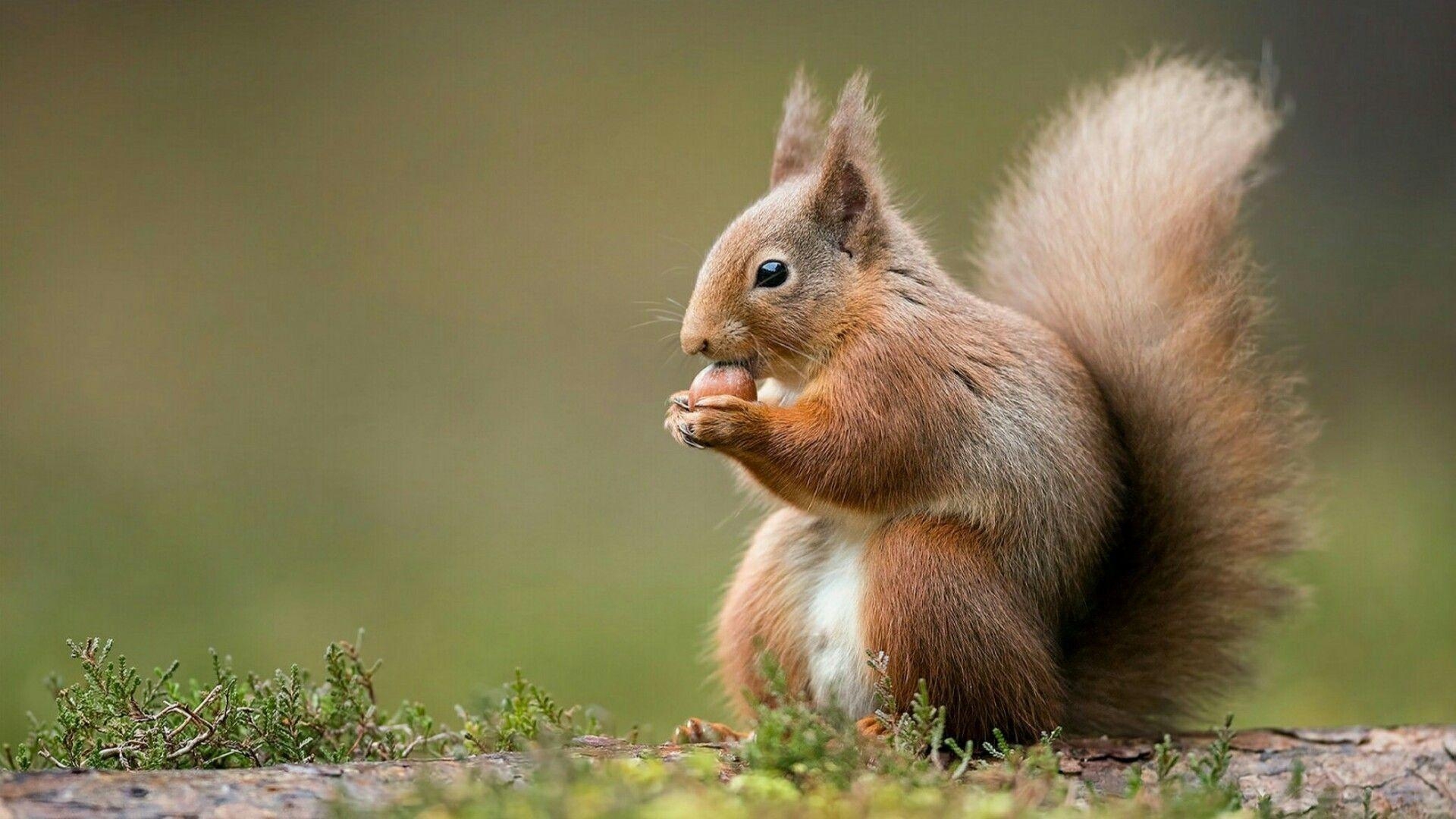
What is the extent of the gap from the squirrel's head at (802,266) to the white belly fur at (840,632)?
327 mm

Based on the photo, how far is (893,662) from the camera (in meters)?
2.04

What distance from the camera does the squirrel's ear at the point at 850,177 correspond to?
2.29 m

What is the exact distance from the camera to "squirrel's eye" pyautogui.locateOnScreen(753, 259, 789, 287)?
2.26 meters

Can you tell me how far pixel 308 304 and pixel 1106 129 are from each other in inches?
Result: 161

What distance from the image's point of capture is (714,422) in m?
2.10

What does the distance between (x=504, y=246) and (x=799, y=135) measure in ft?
11.4

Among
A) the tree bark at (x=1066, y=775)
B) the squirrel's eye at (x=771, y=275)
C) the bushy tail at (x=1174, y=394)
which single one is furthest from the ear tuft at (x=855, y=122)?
the tree bark at (x=1066, y=775)

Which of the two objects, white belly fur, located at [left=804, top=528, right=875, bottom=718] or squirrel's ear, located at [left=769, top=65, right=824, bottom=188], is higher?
squirrel's ear, located at [left=769, top=65, right=824, bottom=188]

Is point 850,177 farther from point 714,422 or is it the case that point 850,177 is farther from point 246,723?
point 246,723

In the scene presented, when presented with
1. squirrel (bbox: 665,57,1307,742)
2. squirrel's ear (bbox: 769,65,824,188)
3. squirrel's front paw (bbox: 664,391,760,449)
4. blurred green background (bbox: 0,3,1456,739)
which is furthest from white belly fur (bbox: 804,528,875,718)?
blurred green background (bbox: 0,3,1456,739)

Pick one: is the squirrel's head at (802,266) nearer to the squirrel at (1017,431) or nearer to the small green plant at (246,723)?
the squirrel at (1017,431)

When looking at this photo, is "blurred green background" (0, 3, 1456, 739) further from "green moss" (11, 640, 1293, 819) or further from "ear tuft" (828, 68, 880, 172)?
"ear tuft" (828, 68, 880, 172)

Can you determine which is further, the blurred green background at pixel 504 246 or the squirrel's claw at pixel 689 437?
the blurred green background at pixel 504 246

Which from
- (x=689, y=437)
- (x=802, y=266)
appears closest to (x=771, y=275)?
(x=802, y=266)
